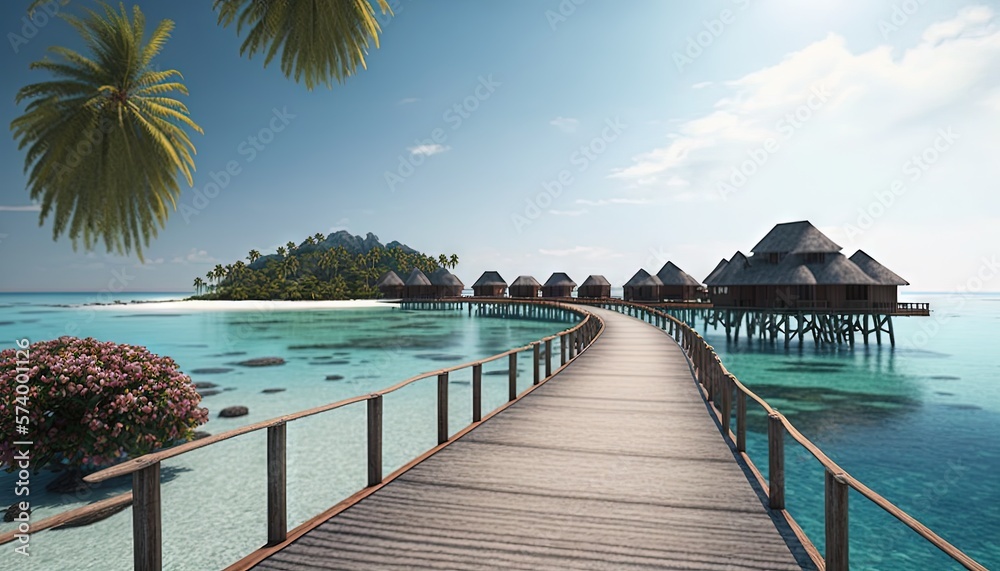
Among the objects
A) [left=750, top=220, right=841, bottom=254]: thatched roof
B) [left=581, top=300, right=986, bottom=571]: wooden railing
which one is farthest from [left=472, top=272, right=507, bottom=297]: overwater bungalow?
[left=581, top=300, right=986, bottom=571]: wooden railing

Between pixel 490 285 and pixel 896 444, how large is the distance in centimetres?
7069

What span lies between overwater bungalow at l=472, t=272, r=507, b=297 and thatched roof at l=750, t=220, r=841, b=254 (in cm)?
4671

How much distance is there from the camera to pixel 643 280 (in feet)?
208

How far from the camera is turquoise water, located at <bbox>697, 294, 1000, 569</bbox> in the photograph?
29.2ft

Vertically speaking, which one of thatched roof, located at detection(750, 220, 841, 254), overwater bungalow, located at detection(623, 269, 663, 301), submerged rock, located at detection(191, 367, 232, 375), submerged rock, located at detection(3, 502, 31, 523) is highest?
thatched roof, located at detection(750, 220, 841, 254)

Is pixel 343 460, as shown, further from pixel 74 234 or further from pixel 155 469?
pixel 155 469

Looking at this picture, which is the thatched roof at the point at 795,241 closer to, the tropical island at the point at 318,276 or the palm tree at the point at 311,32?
the palm tree at the point at 311,32

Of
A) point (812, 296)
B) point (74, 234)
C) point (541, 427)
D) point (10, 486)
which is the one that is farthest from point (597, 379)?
point (812, 296)

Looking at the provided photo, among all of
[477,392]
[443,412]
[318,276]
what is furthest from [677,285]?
[318,276]

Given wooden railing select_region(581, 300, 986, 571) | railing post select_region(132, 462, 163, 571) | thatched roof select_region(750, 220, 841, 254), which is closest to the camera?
wooden railing select_region(581, 300, 986, 571)

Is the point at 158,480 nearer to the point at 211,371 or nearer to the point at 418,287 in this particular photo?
the point at 211,371

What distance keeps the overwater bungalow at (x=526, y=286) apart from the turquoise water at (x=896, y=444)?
49.5 m

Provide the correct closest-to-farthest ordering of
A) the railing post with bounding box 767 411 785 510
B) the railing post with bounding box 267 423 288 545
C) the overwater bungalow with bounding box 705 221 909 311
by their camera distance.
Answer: the railing post with bounding box 267 423 288 545 → the railing post with bounding box 767 411 785 510 → the overwater bungalow with bounding box 705 221 909 311

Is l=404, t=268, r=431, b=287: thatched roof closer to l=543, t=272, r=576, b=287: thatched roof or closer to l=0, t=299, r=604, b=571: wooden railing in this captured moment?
l=543, t=272, r=576, b=287: thatched roof
